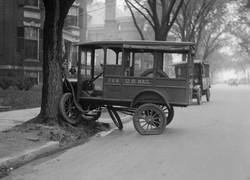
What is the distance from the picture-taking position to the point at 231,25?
170 feet

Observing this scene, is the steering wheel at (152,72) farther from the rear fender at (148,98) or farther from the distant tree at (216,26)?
the distant tree at (216,26)

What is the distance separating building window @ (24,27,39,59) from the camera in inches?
1187

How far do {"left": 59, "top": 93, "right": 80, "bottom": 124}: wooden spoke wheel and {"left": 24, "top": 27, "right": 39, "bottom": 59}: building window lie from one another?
18.1m

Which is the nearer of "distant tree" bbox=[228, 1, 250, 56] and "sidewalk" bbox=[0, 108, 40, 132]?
"sidewalk" bbox=[0, 108, 40, 132]

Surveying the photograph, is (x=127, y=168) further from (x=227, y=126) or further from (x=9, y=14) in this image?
(x=9, y=14)

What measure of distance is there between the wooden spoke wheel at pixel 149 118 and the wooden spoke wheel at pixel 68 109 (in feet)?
5.81

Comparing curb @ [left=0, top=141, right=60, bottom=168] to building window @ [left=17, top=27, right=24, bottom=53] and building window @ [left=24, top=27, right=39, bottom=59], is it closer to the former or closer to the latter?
building window @ [left=17, top=27, right=24, bottom=53]

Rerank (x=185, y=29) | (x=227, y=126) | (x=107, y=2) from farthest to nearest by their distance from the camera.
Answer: (x=107, y=2) < (x=185, y=29) < (x=227, y=126)

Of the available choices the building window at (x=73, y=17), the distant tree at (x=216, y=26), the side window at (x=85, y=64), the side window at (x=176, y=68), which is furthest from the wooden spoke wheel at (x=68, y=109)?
the distant tree at (x=216, y=26)

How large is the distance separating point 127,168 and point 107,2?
64.8 meters

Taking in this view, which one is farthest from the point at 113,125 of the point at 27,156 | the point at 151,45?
Result: the point at 27,156

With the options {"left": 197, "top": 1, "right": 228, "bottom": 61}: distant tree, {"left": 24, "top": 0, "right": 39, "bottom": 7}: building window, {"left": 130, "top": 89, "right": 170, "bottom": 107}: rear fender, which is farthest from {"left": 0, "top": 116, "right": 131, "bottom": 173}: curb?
{"left": 197, "top": 1, "right": 228, "bottom": 61}: distant tree

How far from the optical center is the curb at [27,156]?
7966 mm

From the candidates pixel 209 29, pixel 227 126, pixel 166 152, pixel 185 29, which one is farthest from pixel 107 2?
pixel 166 152
